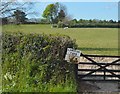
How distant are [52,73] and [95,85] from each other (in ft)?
5.26

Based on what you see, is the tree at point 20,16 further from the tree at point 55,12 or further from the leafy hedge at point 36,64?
the leafy hedge at point 36,64

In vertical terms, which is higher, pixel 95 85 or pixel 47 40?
pixel 47 40

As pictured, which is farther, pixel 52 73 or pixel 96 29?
pixel 96 29

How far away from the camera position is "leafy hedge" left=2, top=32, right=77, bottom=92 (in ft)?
22.2

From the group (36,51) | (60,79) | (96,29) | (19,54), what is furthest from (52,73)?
(96,29)

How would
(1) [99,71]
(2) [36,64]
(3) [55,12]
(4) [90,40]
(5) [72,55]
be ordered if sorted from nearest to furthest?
1. (5) [72,55]
2. (2) [36,64]
3. (1) [99,71]
4. (4) [90,40]
5. (3) [55,12]

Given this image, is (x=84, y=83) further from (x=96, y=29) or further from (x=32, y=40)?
(x=96, y=29)

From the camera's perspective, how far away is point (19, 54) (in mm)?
7938

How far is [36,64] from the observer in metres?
7.45

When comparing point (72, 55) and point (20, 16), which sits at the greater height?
point (20, 16)

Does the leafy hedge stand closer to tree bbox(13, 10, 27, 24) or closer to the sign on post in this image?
the sign on post

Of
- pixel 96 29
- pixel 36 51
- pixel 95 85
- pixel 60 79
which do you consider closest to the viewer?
pixel 60 79

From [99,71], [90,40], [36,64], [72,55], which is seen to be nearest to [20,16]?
[90,40]

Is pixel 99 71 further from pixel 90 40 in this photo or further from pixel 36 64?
pixel 90 40
